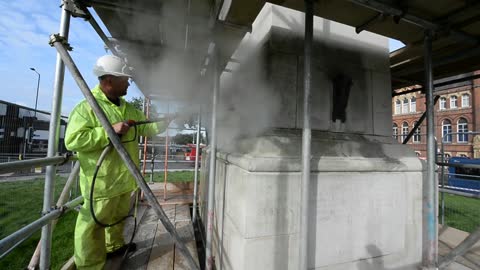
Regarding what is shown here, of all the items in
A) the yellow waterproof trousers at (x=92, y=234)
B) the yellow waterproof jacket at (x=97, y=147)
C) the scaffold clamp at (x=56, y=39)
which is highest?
the scaffold clamp at (x=56, y=39)

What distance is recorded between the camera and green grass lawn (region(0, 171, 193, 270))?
3.07 m

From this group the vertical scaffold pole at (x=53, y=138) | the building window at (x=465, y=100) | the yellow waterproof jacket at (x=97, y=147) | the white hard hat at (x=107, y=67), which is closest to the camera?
the vertical scaffold pole at (x=53, y=138)

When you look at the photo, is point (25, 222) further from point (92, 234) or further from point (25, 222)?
point (92, 234)

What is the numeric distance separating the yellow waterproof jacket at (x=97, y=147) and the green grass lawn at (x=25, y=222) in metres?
1.42

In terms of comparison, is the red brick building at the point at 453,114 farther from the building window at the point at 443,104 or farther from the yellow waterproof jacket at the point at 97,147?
the yellow waterproof jacket at the point at 97,147

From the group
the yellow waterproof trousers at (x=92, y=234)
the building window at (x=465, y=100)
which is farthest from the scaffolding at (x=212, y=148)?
the building window at (x=465, y=100)

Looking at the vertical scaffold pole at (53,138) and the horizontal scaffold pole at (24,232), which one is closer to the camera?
the horizontal scaffold pole at (24,232)

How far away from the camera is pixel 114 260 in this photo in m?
2.73

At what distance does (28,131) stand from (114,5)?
10041 mm

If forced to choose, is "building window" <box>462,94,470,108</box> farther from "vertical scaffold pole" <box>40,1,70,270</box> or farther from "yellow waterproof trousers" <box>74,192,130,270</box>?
"vertical scaffold pole" <box>40,1,70,270</box>

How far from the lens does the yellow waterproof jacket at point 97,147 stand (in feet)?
6.93

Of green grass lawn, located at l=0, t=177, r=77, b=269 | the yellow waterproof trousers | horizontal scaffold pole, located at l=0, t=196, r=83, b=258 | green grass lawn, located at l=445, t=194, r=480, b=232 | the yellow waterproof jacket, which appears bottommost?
green grass lawn, located at l=445, t=194, r=480, b=232

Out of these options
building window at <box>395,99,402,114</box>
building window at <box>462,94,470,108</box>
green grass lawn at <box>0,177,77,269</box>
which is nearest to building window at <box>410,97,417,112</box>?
building window at <box>395,99,402,114</box>

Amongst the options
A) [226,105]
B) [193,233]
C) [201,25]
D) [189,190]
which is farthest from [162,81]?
[189,190]
